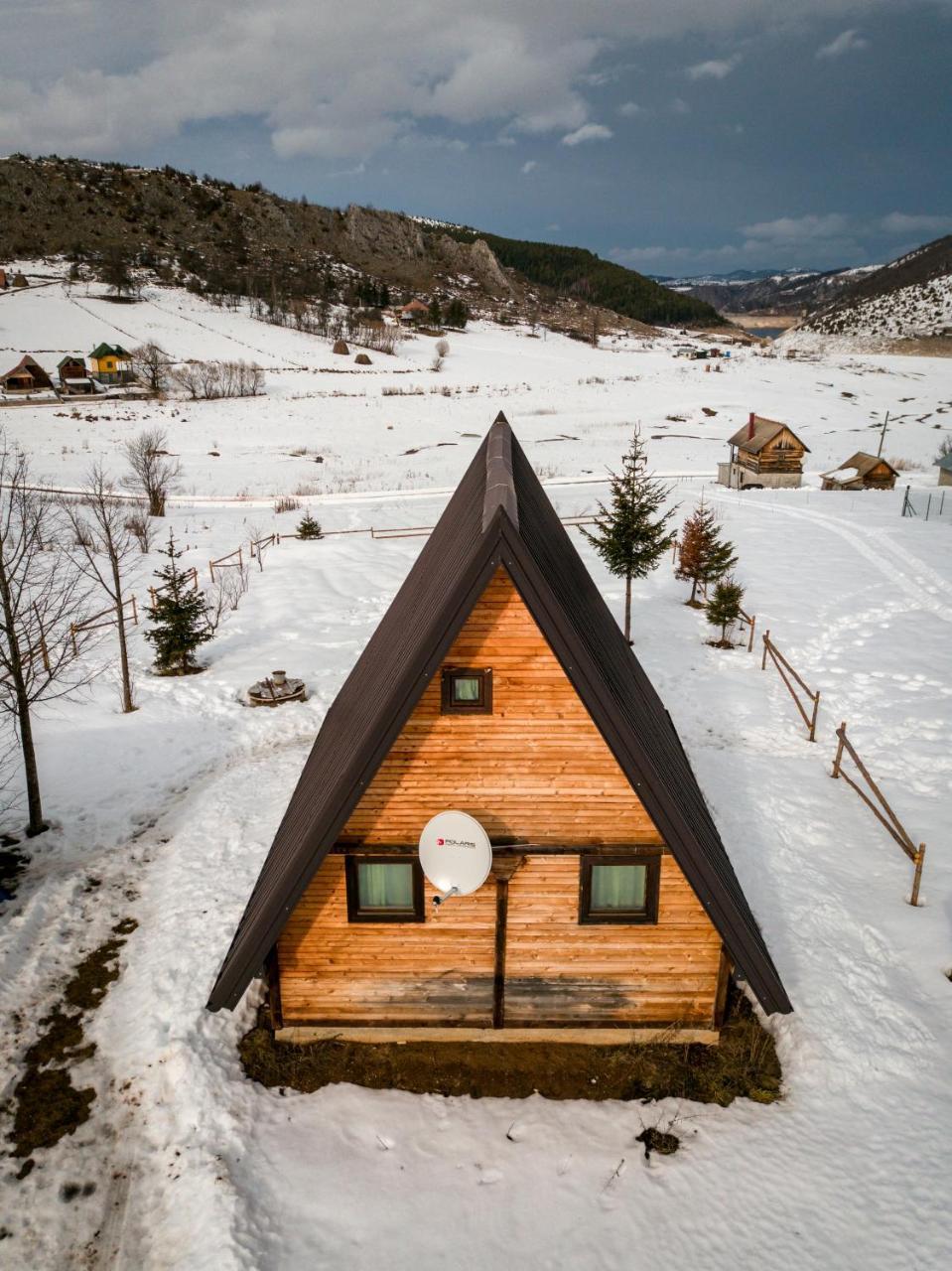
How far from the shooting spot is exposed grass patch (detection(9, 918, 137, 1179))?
8.48 meters

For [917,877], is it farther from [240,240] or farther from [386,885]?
[240,240]

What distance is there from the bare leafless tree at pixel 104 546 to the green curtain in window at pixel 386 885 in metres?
12.9

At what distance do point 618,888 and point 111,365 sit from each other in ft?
279

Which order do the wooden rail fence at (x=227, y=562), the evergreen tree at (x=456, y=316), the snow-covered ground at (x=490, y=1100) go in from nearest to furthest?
1. the snow-covered ground at (x=490, y=1100)
2. the wooden rail fence at (x=227, y=562)
3. the evergreen tree at (x=456, y=316)

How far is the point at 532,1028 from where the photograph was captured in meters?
9.40

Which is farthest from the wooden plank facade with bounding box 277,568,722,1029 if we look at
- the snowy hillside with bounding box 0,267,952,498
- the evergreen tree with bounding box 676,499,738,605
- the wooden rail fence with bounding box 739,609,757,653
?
the snowy hillside with bounding box 0,267,952,498

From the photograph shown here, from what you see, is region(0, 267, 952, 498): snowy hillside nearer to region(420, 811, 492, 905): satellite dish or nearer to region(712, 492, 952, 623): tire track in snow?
region(712, 492, 952, 623): tire track in snow

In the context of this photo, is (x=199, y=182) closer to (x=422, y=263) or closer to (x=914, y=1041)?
(x=422, y=263)

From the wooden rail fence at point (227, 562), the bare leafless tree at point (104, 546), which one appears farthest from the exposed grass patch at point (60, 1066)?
the wooden rail fence at point (227, 562)

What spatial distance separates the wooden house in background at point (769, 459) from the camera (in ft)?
165

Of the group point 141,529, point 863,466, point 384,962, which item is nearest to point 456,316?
point 863,466

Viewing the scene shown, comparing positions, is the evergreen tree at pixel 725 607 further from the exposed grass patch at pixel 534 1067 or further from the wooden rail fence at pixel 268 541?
the wooden rail fence at pixel 268 541

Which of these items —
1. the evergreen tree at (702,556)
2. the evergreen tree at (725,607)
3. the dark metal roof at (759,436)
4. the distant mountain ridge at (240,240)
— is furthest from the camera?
the distant mountain ridge at (240,240)

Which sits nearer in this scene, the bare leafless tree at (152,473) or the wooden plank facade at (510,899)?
the wooden plank facade at (510,899)
